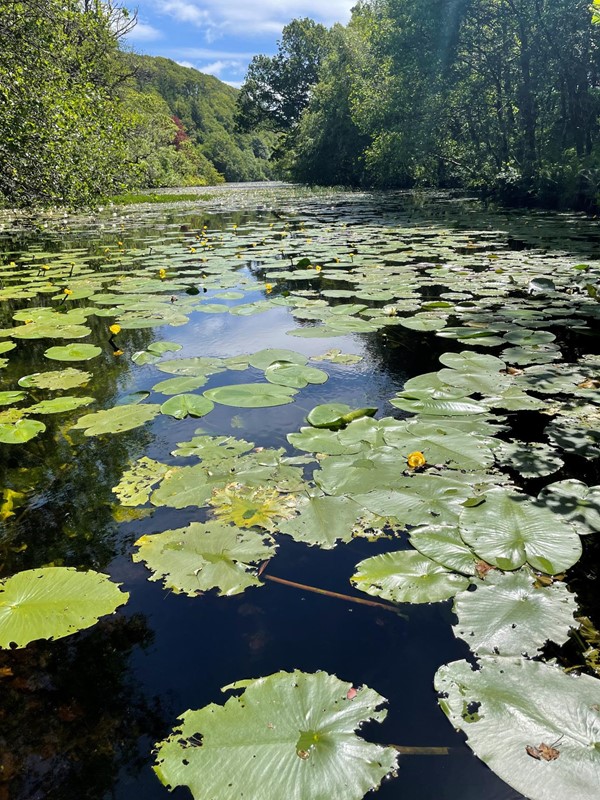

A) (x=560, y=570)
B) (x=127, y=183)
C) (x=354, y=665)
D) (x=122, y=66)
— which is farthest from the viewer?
(x=122, y=66)

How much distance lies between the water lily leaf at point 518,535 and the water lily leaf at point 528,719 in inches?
9.6

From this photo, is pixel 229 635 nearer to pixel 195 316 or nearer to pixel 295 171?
pixel 195 316

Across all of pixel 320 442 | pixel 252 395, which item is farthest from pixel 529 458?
pixel 252 395

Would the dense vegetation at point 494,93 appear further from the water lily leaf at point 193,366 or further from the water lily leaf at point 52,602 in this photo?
the water lily leaf at point 52,602

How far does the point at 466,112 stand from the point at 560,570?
1504 cm

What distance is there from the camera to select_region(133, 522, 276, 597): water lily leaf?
1021 millimetres

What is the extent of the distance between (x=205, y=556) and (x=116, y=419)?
2.80ft

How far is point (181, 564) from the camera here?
1.07 m

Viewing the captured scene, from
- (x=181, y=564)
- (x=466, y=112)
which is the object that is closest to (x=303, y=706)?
(x=181, y=564)

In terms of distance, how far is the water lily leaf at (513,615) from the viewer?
824mm

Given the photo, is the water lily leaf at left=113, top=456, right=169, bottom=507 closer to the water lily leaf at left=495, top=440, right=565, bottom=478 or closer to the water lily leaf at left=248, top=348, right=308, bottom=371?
the water lily leaf at left=248, top=348, right=308, bottom=371

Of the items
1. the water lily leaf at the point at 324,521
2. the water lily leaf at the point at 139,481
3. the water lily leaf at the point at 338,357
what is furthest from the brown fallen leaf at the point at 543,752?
the water lily leaf at the point at 338,357

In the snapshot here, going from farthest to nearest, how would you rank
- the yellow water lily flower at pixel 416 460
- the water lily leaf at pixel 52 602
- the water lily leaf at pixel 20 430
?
the water lily leaf at pixel 20 430 < the yellow water lily flower at pixel 416 460 < the water lily leaf at pixel 52 602

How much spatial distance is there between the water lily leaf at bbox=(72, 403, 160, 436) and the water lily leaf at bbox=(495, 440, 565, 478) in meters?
1.21
